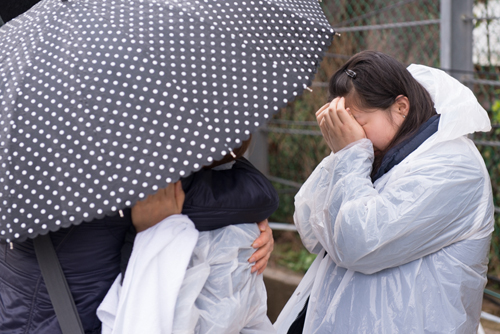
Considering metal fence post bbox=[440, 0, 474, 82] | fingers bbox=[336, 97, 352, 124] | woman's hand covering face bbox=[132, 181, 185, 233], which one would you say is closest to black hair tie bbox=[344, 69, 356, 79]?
fingers bbox=[336, 97, 352, 124]

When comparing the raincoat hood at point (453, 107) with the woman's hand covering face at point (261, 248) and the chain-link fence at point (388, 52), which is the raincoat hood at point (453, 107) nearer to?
the woman's hand covering face at point (261, 248)

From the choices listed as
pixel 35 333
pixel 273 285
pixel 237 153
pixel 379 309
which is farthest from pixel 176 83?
pixel 273 285

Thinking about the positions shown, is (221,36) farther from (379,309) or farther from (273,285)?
(273,285)

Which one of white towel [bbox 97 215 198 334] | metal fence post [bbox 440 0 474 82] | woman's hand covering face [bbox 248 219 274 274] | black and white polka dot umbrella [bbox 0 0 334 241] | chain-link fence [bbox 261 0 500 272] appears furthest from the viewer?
chain-link fence [bbox 261 0 500 272]

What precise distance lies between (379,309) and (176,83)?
1025mm

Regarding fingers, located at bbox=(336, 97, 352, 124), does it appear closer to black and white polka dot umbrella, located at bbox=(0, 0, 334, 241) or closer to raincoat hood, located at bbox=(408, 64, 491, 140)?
raincoat hood, located at bbox=(408, 64, 491, 140)

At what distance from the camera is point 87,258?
1553 mm

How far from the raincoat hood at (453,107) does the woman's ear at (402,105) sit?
0.34 ft

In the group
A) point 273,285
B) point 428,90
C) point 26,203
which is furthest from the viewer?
point 273,285

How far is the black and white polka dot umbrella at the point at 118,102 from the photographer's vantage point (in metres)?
1.31

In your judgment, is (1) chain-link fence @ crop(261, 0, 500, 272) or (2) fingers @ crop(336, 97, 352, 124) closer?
(2) fingers @ crop(336, 97, 352, 124)

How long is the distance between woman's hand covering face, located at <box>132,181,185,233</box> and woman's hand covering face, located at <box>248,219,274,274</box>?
29 centimetres

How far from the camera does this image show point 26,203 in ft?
4.34

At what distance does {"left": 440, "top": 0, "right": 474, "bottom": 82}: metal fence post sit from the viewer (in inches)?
135
